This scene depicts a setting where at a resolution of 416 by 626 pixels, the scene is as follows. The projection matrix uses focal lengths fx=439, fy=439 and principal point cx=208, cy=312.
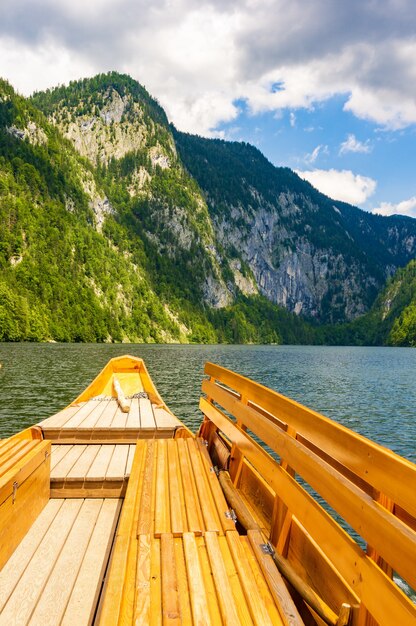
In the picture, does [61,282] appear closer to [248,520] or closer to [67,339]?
[67,339]

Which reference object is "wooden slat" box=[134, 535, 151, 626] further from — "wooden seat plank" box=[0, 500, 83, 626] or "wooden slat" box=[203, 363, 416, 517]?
"wooden slat" box=[203, 363, 416, 517]

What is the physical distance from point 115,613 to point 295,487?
165 centimetres

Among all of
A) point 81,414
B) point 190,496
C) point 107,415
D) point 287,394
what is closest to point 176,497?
point 190,496

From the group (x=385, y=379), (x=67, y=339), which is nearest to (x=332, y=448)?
(x=385, y=379)

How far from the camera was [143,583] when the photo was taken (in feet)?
10.4

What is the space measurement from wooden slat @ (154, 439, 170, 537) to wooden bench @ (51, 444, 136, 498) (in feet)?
1.73

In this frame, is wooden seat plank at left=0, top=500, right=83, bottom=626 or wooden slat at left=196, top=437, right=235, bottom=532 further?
wooden slat at left=196, top=437, right=235, bottom=532

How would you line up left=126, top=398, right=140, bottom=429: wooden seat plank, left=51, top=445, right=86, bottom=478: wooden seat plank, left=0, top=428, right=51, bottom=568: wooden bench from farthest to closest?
left=126, top=398, right=140, bottom=429: wooden seat plank
left=51, top=445, right=86, bottom=478: wooden seat plank
left=0, top=428, right=51, bottom=568: wooden bench

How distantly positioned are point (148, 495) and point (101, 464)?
2285mm

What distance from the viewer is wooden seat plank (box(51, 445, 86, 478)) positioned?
20.8 feet

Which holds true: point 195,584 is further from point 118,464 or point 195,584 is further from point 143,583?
point 118,464

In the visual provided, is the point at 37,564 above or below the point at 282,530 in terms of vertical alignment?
below

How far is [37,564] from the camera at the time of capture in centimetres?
422

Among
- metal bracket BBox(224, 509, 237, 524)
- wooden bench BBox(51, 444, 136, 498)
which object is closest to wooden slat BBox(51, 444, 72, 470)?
wooden bench BBox(51, 444, 136, 498)
